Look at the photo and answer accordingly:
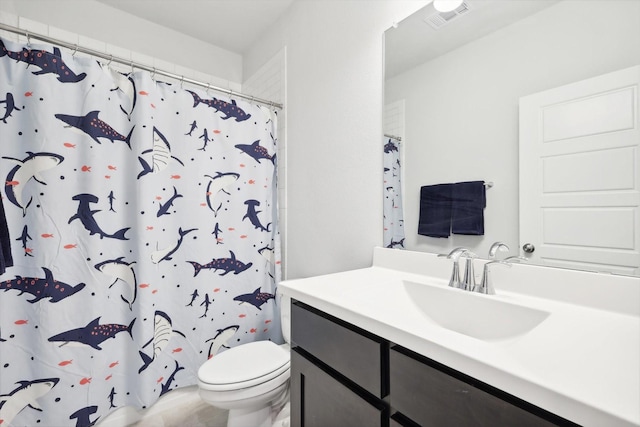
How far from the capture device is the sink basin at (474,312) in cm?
75

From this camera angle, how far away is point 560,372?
0.47 metres

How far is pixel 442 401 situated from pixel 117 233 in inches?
60.5

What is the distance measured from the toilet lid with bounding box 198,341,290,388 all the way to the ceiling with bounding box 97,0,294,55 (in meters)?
2.08

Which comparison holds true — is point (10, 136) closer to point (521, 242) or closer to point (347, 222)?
point (347, 222)

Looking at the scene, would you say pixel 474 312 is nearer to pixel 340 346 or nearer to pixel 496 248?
pixel 496 248

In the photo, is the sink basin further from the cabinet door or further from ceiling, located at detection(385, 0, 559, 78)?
ceiling, located at detection(385, 0, 559, 78)

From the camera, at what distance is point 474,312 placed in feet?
2.75

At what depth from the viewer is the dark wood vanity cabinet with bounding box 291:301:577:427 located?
1.65 feet

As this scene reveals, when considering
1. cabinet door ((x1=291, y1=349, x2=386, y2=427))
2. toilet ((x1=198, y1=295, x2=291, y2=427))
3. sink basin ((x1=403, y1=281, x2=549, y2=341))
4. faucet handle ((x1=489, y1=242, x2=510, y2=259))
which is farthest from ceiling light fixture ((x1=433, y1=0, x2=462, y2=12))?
toilet ((x1=198, y1=295, x2=291, y2=427))

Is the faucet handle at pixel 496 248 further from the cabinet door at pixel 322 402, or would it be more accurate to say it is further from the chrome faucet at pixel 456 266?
the cabinet door at pixel 322 402

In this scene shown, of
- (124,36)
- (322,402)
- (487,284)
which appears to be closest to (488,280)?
(487,284)

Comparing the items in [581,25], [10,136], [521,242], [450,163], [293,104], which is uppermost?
[293,104]

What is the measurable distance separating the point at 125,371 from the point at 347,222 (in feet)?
4.36

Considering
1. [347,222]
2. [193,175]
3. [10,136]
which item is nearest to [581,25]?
[347,222]
